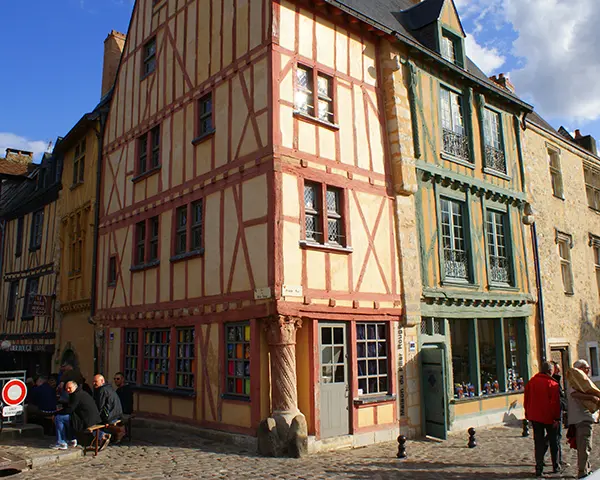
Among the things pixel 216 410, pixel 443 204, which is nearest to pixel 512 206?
pixel 443 204

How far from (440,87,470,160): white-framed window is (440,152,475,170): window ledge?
0.12 m

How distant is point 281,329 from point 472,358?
5394mm

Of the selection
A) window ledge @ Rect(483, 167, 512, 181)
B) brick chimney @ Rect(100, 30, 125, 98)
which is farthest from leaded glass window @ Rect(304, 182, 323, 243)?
brick chimney @ Rect(100, 30, 125, 98)

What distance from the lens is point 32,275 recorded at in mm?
19031

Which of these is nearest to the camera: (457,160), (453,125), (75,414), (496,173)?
(75,414)

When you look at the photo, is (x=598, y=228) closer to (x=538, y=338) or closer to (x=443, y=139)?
(x=538, y=338)

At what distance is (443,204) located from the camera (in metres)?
12.7

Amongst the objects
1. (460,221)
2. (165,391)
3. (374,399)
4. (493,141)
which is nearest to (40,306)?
(165,391)

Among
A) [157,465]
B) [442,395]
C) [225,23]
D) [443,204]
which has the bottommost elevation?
[157,465]

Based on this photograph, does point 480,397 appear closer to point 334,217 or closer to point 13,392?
point 334,217

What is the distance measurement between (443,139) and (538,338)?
5574 mm

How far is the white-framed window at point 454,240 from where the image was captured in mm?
12414

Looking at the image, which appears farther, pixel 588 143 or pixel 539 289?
pixel 588 143

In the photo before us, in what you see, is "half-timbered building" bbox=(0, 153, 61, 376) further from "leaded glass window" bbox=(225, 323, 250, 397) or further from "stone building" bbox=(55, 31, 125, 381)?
"leaded glass window" bbox=(225, 323, 250, 397)
